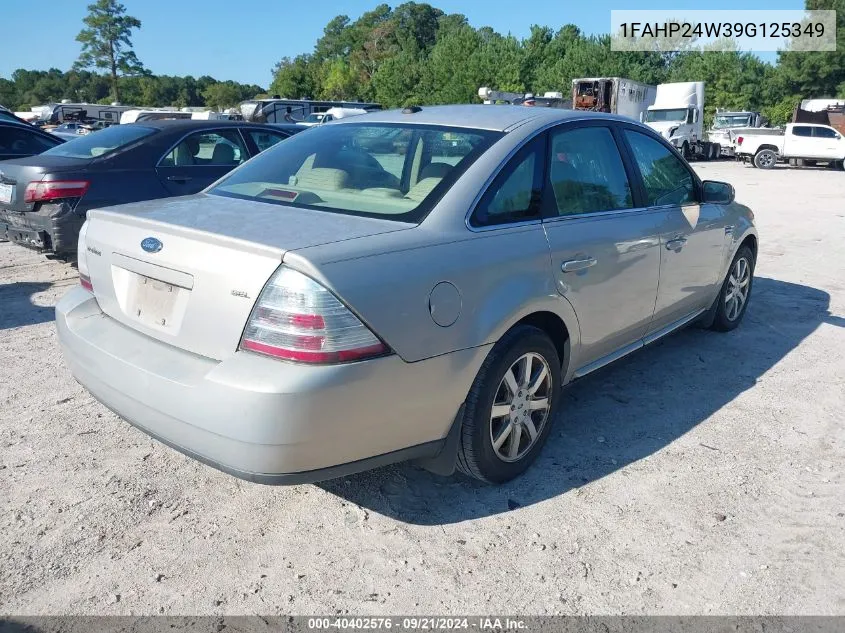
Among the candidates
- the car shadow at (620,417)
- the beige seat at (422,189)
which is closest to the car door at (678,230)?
the car shadow at (620,417)

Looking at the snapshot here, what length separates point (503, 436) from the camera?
3096mm

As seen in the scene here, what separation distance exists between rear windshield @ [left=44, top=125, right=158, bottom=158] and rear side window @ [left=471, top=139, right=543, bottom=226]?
4795 mm

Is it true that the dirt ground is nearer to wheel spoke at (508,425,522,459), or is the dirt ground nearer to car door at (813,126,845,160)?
wheel spoke at (508,425,522,459)

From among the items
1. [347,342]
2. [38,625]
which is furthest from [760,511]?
[38,625]

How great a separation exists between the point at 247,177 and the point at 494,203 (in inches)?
52.2

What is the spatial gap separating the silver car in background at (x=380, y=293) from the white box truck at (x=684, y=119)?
2730 centimetres

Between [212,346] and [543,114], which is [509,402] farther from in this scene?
[543,114]

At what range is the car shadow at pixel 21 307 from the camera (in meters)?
5.43

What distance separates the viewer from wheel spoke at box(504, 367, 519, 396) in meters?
3.03

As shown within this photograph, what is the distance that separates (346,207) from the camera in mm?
3021

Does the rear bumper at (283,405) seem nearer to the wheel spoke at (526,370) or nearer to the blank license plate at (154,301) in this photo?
the blank license plate at (154,301)

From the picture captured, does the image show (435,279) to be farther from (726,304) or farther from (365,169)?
(726,304)

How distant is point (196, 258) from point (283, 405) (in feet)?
2.21

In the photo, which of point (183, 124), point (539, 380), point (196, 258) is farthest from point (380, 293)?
point (183, 124)
